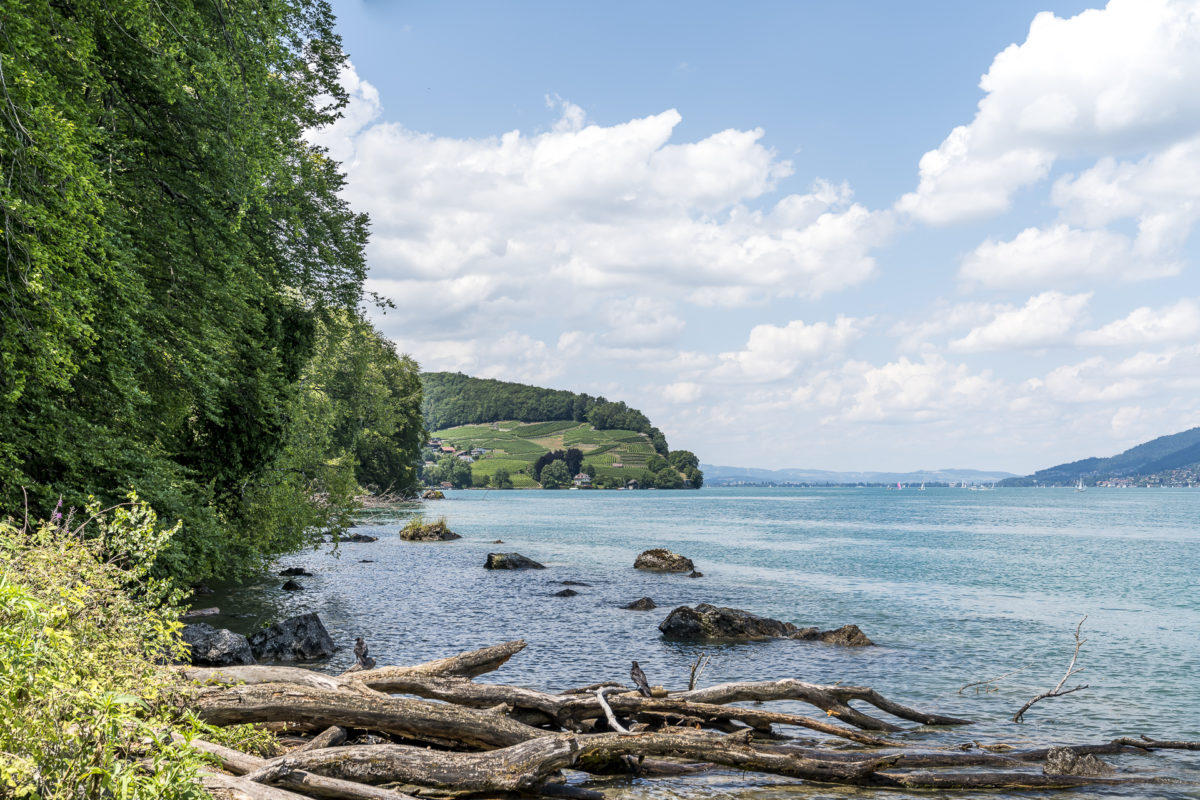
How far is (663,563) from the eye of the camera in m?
43.1

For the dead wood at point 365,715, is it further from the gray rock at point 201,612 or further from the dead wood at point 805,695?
the gray rock at point 201,612

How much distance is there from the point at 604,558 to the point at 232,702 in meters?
41.6

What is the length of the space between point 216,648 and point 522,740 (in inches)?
406

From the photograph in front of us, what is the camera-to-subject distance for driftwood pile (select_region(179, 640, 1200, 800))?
27.5 feet

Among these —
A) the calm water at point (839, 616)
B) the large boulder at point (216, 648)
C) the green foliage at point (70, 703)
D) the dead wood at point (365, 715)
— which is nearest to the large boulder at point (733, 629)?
the calm water at point (839, 616)

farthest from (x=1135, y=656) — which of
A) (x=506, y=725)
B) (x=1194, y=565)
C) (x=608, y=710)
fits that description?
(x=1194, y=565)

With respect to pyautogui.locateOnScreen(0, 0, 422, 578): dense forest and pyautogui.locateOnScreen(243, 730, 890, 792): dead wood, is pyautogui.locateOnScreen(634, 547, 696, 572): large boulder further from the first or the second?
pyautogui.locateOnScreen(243, 730, 890, 792): dead wood

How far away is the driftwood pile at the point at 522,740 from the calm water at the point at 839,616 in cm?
62

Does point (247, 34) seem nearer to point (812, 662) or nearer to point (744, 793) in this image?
point (744, 793)

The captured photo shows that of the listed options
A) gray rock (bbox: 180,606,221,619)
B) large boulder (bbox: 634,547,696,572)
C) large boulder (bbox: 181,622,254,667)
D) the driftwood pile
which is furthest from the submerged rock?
the driftwood pile

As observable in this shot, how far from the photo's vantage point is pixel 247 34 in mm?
14461

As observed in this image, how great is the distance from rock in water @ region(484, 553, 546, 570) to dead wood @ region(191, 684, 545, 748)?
33.4 m

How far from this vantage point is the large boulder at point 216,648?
16.5m

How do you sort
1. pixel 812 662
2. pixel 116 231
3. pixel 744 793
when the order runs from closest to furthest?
pixel 744 793
pixel 116 231
pixel 812 662
